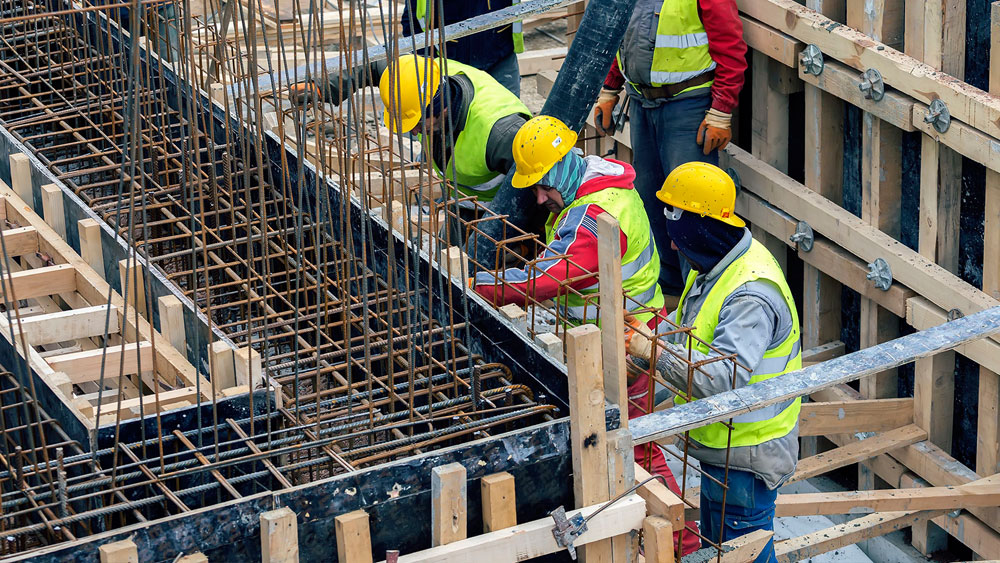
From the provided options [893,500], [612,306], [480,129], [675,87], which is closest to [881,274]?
[893,500]

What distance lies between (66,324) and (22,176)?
1.68m

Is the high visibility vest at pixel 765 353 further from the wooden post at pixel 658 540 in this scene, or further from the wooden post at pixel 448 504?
the wooden post at pixel 448 504

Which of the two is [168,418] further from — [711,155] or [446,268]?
[711,155]

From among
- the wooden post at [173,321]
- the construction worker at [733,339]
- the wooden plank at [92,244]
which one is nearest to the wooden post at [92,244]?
the wooden plank at [92,244]

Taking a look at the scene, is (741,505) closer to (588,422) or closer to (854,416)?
(588,422)

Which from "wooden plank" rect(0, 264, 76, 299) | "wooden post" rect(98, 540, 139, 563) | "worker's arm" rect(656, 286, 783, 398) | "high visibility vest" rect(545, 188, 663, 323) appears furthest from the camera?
"high visibility vest" rect(545, 188, 663, 323)

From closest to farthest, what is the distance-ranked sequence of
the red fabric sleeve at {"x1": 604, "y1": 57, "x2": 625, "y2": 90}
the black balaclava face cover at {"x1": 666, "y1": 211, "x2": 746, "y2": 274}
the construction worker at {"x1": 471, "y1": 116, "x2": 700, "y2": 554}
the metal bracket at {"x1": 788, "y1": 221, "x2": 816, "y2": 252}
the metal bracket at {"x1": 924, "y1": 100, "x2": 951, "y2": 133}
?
1. the black balaclava face cover at {"x1": 666, "y1": 211, "x2": 746, "y2": 274}
2. the construction worker at {"x1": 471, "y1": 116, "x2": 700, "y2": 554}
3. the metal bracket at {"x1": 924, "y1": 100, "x2": 951, "y2": 133}
4. the metal bracket at {"x1": 788, "y1": 221, "x2": 816, "y2": 252}
5. the red fabric sleeve at {"x1": 604, "y1": 57, "x2": 625, "y2": 90}

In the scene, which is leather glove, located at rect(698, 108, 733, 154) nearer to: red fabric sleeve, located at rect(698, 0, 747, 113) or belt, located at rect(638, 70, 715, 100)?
red fabric sleeve, located at rect(698, 0, 747, 113)

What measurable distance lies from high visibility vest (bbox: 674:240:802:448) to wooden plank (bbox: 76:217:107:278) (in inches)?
117

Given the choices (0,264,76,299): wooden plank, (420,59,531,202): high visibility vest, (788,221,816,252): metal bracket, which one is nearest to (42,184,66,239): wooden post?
(0,264,76,299): wooden plank

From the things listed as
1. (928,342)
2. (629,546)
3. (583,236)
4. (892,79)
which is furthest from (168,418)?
(892,79)

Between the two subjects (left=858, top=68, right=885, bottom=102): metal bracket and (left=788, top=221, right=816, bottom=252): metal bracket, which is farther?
(left=788, top=221, right=816, bottom=252): metal bracket

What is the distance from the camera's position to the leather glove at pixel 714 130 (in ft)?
28.3

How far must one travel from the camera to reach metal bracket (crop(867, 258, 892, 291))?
782 cm
